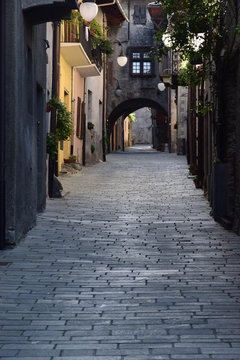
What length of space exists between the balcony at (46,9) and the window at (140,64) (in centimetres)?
3027

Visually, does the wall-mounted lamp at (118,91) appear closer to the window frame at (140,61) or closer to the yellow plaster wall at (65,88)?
the window frame at (140,61)

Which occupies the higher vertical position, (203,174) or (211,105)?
(211,105)

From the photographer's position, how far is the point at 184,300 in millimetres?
6133

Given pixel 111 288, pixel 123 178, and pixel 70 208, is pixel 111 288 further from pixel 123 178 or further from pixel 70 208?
pixel 123 178

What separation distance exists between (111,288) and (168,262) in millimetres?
1646

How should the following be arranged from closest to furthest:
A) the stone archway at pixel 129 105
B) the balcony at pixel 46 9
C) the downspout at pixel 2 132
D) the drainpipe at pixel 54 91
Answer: the downspout at pixel 2 132, the balcony at pixel 46 9, the drainpipe at pixel 54 91, the stone archway at pixel 129 105

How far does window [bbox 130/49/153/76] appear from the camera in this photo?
1609 inches

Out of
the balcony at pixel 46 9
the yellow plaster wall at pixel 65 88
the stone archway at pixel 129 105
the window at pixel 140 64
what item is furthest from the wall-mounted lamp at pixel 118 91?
the balcony at pixel 46 9

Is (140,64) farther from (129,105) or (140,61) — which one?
(129,105)

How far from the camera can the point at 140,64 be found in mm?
41000

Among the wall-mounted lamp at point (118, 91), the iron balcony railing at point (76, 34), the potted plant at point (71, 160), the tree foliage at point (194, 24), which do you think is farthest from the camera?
the wall-mounted lamp at point (118, 91)

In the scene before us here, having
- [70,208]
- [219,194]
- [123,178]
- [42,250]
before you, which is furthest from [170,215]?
[123,178]

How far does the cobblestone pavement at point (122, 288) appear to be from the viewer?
471 centimetres

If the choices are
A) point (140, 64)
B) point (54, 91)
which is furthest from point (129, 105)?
point (54, 91)
